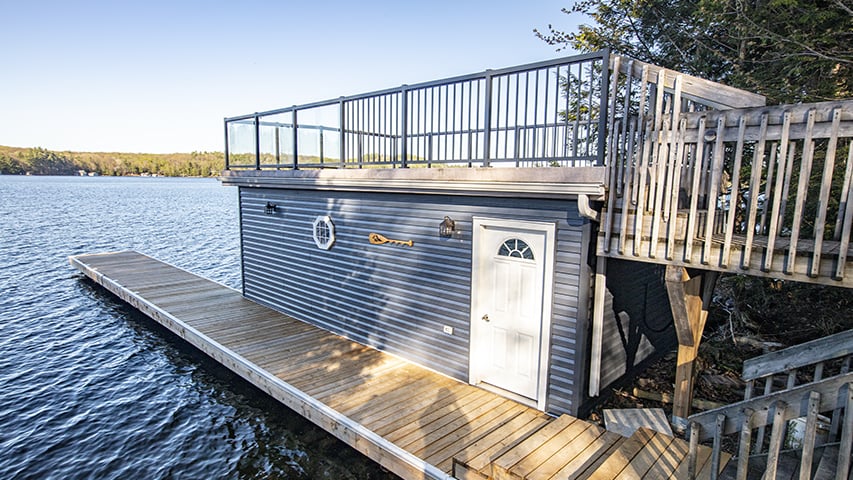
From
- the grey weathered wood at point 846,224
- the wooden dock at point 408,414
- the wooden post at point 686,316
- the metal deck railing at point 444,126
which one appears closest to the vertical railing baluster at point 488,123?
the metal deck railing at point 444,126

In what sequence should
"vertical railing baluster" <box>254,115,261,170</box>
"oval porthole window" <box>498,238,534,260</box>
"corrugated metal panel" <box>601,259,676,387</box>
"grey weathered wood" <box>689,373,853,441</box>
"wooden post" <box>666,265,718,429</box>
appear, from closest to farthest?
1. "grey weathered wood" <box>689,373,853,441</box>
2. "wooden post" <box>666,265,718,429</box>
3. "oval porthole window" <box>498,238,534,260</box>
4. "corrugated metal panel" <box>601,259,676,387</box>
5. "vertical railing baluster" <box>254,115,261,170</box>

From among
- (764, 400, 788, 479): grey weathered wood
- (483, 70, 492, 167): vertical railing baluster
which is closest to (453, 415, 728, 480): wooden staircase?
(764, 400, 788, 479): grey weathered wood

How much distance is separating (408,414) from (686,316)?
9.61 ft

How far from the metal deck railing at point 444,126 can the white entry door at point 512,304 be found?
2.74 feet

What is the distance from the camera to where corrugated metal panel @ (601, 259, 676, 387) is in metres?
5.21

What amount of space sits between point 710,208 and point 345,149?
5.12m

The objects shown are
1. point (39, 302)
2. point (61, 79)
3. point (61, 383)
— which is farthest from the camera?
point (61, 79)

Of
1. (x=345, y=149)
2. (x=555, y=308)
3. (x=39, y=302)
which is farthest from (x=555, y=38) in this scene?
(x=39, y=302)

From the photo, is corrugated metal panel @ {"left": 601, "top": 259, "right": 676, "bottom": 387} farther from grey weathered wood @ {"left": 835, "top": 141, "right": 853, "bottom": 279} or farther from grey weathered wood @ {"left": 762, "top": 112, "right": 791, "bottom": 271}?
grey weathered wood @ {"left": 835, "top": 141, "right": 853, "bottom": 279}

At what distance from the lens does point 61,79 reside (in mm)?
54062

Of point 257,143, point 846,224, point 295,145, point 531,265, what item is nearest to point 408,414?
point 531,265

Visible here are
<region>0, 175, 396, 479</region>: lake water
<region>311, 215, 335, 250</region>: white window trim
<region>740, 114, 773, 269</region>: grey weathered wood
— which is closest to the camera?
<region>740, 114, 773, 269</region>: grey weathered wood

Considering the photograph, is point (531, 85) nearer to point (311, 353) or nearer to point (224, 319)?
point (311, 353)

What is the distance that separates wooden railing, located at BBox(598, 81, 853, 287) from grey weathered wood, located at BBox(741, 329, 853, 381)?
0.58 meters
